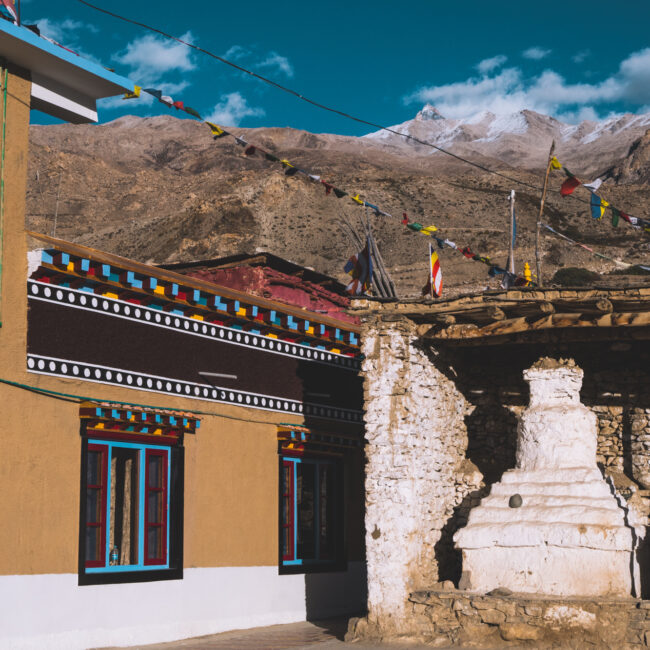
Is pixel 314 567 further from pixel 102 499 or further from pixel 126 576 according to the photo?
pixel 102 499

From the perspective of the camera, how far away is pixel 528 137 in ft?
466

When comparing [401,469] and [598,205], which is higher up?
[598,205]

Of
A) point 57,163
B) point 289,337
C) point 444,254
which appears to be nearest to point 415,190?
point 444,254

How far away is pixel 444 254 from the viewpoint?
58.2 metres

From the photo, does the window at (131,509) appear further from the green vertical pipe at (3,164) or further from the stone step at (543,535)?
the stone step at (543,535)

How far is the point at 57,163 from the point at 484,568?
92235 millimetres

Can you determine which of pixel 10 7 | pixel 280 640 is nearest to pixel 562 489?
pixel 280 640

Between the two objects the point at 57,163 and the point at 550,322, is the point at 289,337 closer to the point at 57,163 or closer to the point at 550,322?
the point at 550,322

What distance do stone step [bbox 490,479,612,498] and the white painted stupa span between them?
0.03ft

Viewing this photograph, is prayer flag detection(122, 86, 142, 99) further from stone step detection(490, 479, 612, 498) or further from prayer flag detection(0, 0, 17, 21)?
stone step detection(490, 479, 612, 498)

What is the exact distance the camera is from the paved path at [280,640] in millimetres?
9445

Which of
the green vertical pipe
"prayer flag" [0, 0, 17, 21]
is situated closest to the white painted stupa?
the green vertical pipe

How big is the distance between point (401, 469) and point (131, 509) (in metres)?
2.88

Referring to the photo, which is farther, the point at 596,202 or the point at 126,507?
the point at 596,202
